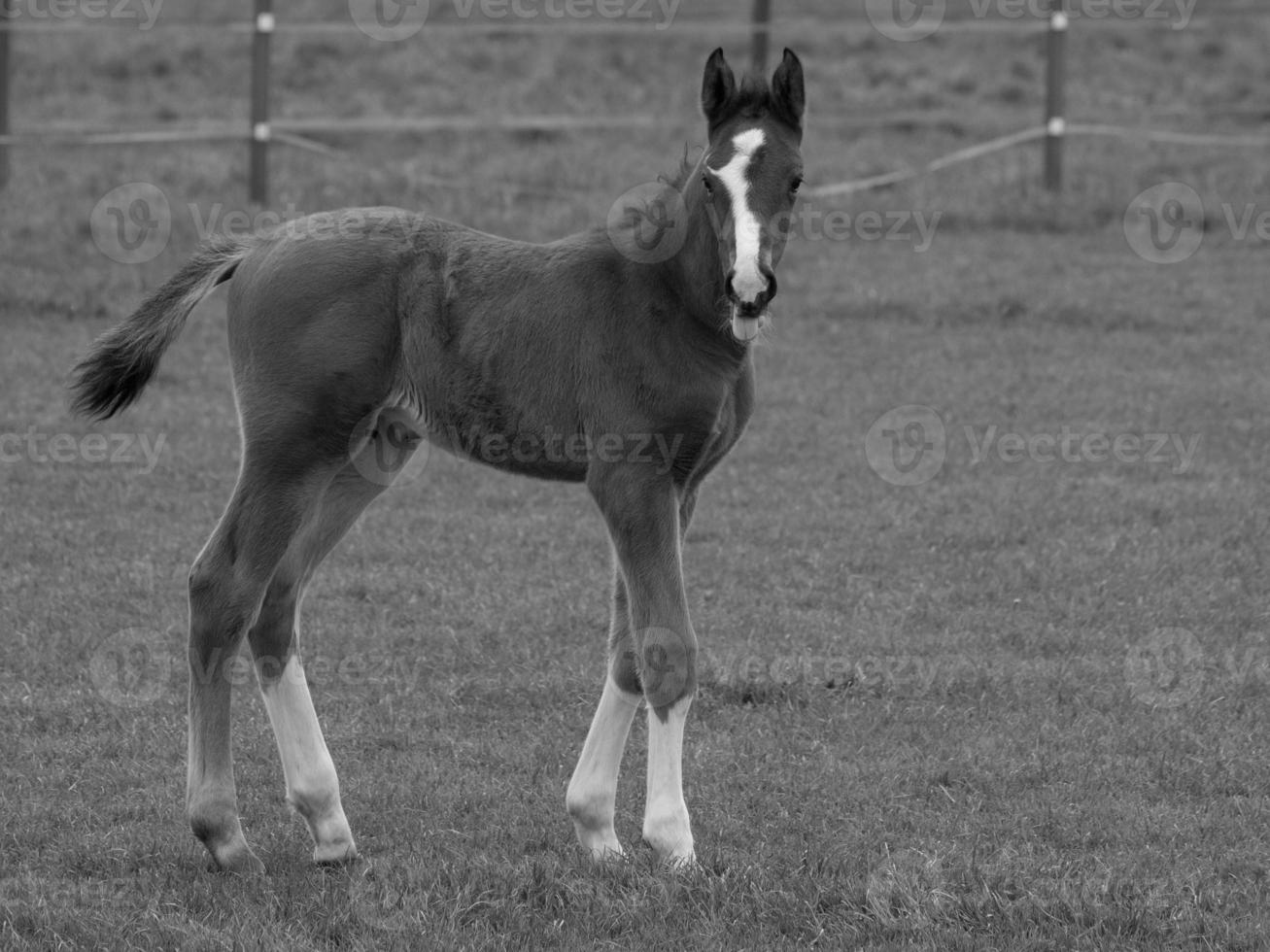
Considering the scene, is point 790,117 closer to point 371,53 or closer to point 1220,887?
point 1220,887

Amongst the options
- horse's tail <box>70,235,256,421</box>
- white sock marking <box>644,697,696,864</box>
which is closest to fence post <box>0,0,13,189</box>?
horse's tail <box>70,235,256,421</box>

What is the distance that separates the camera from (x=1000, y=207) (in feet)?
45.8

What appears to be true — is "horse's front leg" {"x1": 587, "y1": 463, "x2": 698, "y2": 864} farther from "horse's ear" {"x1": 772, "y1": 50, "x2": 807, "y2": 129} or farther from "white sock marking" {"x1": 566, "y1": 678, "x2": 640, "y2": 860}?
"horse's ear" {"x1": 772, "y1": 50, "x2": 807, "y2": 129}

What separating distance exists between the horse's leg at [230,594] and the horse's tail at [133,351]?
50 centimetres

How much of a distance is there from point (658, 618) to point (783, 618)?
2.47 m

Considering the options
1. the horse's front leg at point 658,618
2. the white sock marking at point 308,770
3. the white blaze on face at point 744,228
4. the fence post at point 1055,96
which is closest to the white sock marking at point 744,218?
the white blaze on face at point 744,228

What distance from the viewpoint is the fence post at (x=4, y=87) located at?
13.0 meters

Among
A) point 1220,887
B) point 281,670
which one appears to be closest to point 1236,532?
point 1220,887

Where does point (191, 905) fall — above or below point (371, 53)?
below

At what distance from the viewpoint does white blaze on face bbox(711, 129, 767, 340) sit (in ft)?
13.6

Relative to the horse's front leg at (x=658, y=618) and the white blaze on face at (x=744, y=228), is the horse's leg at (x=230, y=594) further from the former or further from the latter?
the white blaze on face at (x=744, y=228)

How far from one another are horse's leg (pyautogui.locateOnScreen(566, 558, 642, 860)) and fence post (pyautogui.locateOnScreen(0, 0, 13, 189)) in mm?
9789

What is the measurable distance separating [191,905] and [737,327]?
80.7 inches

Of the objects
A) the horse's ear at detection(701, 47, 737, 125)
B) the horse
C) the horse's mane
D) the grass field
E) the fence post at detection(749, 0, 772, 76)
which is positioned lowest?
the grass field
